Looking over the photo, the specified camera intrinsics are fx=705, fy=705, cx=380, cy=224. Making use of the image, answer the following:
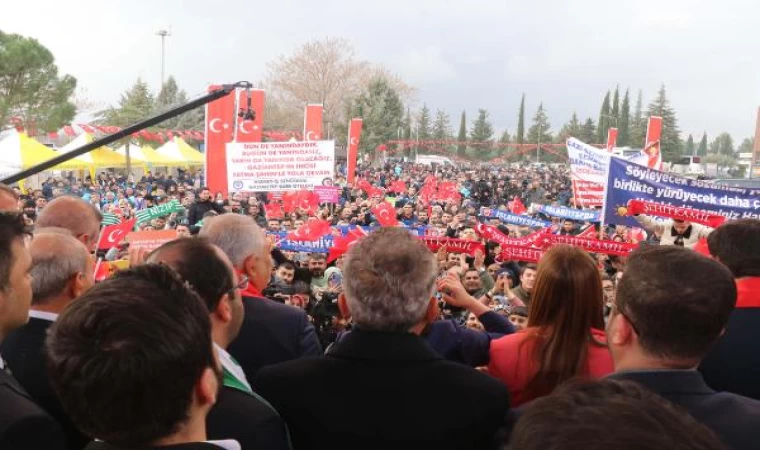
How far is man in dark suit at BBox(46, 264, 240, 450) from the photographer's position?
1303 mm

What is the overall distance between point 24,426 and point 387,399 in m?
0.88

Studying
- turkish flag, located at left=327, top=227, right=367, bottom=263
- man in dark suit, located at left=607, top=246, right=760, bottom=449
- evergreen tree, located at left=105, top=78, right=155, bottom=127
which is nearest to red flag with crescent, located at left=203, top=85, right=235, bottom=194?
turkish flag, located at left=327, top=227, right=367, bottom=263

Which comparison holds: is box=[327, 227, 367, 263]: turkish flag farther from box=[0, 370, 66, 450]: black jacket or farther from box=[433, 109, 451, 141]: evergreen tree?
box=[433, 109, 451, 141]: evergreen tree

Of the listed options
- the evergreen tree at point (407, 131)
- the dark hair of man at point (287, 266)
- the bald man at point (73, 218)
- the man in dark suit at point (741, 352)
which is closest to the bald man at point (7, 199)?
the bald man at point (73, 218)

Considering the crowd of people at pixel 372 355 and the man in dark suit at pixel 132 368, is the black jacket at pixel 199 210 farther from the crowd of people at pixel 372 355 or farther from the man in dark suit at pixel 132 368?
the man in dark suit at pixel 132 368

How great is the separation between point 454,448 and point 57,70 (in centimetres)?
3781

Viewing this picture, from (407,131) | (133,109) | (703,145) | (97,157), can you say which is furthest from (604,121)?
(97,157)

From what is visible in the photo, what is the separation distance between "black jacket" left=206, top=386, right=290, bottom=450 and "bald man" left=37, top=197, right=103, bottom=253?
2662mm

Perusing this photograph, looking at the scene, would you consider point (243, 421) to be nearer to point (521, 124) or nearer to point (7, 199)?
Answer: point (7, 199)

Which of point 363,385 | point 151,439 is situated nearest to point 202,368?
point 151,439

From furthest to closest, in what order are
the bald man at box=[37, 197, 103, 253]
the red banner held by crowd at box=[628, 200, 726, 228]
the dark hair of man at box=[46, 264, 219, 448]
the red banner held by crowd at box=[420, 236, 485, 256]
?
the red banner held by crowd at box=[420, 236, 485, 256] → the red banner held by crowd at box=[628, 200, 726, 228] → the bald man at box=[37, 197, 103, 253] → the dark hair of man at box=[46, 264, 219, 448]

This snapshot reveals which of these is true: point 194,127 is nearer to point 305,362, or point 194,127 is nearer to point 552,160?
point 552,160

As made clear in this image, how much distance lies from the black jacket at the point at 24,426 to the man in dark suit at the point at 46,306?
1.53 ft

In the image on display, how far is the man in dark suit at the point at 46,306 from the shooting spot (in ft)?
7.11
